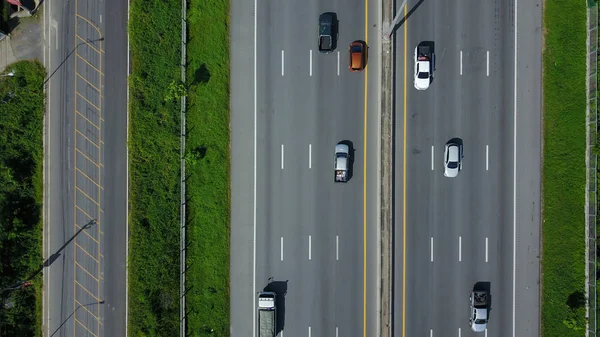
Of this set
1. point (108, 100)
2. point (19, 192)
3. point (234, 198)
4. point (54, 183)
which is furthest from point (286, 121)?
point (19, 192)

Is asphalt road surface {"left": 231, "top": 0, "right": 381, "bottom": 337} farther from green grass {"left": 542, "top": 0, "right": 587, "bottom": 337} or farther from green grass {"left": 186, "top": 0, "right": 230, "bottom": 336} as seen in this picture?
green grass {"left": 542, "top": 0, "right": 587, "bottom": 337}

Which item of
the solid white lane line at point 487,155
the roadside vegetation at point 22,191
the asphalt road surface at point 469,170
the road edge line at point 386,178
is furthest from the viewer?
the roadside vegetation at point 22,191

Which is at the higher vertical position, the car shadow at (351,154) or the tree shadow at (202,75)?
the tree shadow at (202,75)

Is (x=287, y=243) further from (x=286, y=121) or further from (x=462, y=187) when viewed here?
(x=462, y=187)

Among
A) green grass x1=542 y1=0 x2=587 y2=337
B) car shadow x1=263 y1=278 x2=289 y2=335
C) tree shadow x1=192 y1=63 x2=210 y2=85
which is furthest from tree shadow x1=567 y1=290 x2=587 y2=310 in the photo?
Result: tree shadow x1=192 y1=63 x2=210 y2=85

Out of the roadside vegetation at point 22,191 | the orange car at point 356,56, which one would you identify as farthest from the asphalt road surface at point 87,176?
the orange car at point 356,56

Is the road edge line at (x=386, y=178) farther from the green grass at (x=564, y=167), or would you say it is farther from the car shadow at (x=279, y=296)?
the green grass at (x=564, y=167)

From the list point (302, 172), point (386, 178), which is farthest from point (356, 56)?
point (302, 172)
